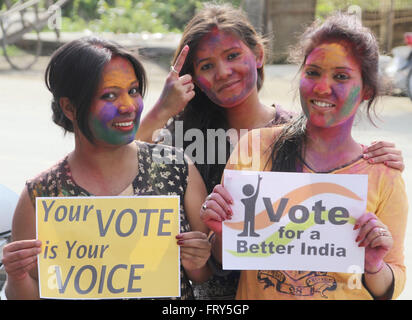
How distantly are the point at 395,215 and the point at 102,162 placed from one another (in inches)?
39.0

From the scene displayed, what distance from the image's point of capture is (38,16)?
13.3 meters

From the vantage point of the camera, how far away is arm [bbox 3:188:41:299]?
2.02 metres

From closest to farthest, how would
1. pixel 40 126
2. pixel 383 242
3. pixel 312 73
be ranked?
1. pixel 383 242
2. pixel 312 73
3. pixel 40 126

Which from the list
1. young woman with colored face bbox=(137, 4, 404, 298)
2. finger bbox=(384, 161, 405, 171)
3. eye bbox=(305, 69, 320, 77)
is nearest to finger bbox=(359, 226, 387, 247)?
finger bbox=(384, 161, 405, 171)

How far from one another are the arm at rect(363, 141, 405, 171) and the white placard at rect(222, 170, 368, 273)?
127 millimetres

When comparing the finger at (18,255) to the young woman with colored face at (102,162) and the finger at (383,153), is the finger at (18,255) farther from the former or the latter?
the finger at (383,153)

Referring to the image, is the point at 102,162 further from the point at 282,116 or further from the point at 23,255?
the point at 282,116

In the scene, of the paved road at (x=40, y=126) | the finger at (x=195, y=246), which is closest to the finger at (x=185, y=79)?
the finger at (x=195, y=246)

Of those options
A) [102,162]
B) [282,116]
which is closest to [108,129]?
[102,162]

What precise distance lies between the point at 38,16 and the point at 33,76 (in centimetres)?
193

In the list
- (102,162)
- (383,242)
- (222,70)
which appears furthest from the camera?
(222,70)

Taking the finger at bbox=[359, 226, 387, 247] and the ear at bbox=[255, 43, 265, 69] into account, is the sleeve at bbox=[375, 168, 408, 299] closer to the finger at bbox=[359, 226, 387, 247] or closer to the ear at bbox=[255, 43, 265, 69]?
the finger at bbox=[359, 226, 387, 247]

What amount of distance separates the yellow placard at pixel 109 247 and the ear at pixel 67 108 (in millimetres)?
304

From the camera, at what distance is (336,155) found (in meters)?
2.12
